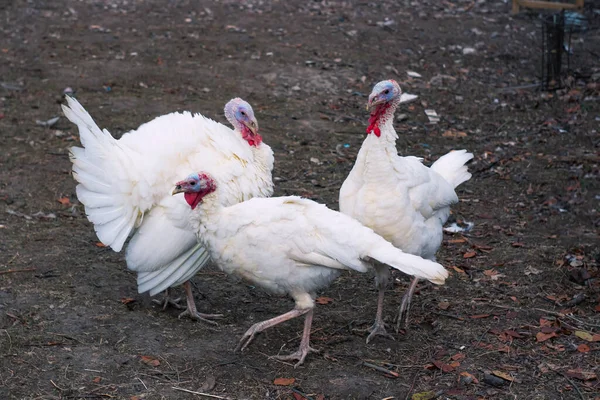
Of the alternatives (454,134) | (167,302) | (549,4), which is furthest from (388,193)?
(549,4)

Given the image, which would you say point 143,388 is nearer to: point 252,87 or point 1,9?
point 252,87

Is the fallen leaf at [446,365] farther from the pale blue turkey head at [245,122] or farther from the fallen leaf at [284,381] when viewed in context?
the pale blue turkey head at [245,122]

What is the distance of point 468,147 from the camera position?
8367mm

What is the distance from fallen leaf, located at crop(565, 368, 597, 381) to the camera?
170 inches

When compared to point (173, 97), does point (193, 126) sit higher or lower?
higher

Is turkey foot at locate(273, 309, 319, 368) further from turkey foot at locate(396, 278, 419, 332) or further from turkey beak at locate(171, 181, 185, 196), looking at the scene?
turkey beak at locate(171, 181, 185, 196)

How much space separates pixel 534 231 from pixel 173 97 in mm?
4906

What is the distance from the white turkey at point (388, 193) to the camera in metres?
4.66

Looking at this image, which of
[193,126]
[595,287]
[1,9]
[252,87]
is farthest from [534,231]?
[1,9]

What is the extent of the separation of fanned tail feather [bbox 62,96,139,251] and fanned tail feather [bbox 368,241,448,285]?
1.64m

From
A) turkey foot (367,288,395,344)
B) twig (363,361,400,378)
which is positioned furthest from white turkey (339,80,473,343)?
twig (363,361,400,378)

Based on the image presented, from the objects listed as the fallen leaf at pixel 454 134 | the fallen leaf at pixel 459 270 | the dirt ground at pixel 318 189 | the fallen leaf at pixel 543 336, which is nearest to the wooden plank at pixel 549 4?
the dirt ground at pixel 318 189

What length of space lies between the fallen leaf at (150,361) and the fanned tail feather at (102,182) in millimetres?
778

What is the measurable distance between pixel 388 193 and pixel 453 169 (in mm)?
1117
